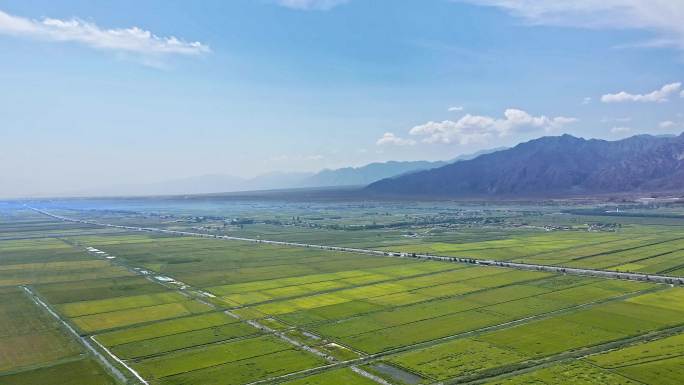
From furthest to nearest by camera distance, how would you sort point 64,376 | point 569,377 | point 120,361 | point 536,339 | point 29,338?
point 29,338, point 536,339, point 120,361, point 64,376, point 569,377

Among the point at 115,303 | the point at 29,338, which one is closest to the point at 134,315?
the point at 115,303

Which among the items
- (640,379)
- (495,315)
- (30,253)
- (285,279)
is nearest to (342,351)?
(495,315)

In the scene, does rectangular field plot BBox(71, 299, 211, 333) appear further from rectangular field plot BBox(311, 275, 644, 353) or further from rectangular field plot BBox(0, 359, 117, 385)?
rectangular field plot BBox(311, 275, 644, 353)

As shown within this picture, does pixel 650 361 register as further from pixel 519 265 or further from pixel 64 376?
pixel 519 265

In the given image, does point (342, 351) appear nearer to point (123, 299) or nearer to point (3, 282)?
point (123, 299)

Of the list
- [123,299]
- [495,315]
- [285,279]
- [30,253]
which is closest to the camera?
[495,315]
